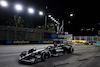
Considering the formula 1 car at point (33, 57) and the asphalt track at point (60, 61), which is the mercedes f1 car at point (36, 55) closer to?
the formula 1 car at point (33, 57)

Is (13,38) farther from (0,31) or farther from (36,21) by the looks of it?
(36,21)

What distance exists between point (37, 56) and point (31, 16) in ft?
85.5

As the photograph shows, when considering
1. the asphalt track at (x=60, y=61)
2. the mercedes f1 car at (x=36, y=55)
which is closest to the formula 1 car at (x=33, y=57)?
the mercedes f1 car at (x=36, y=55)

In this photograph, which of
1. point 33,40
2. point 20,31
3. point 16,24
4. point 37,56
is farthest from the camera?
point 16,24

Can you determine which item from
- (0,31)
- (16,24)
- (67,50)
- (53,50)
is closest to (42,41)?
Answer: (16,24)

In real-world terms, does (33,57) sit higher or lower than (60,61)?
higher

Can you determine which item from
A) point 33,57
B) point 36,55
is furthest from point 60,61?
point 33,57

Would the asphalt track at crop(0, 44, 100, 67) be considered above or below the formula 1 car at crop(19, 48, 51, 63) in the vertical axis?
below

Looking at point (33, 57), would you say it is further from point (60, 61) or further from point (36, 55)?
point (60, 61)

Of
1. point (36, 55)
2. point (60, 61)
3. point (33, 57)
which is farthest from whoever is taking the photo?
point (60, 61)

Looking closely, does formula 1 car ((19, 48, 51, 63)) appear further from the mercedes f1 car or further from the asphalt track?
the asphalt track

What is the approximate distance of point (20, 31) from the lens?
19.3 m

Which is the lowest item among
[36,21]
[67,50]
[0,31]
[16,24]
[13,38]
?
[67,50]

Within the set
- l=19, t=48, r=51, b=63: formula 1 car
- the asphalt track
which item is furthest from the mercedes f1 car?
the asphalt track
